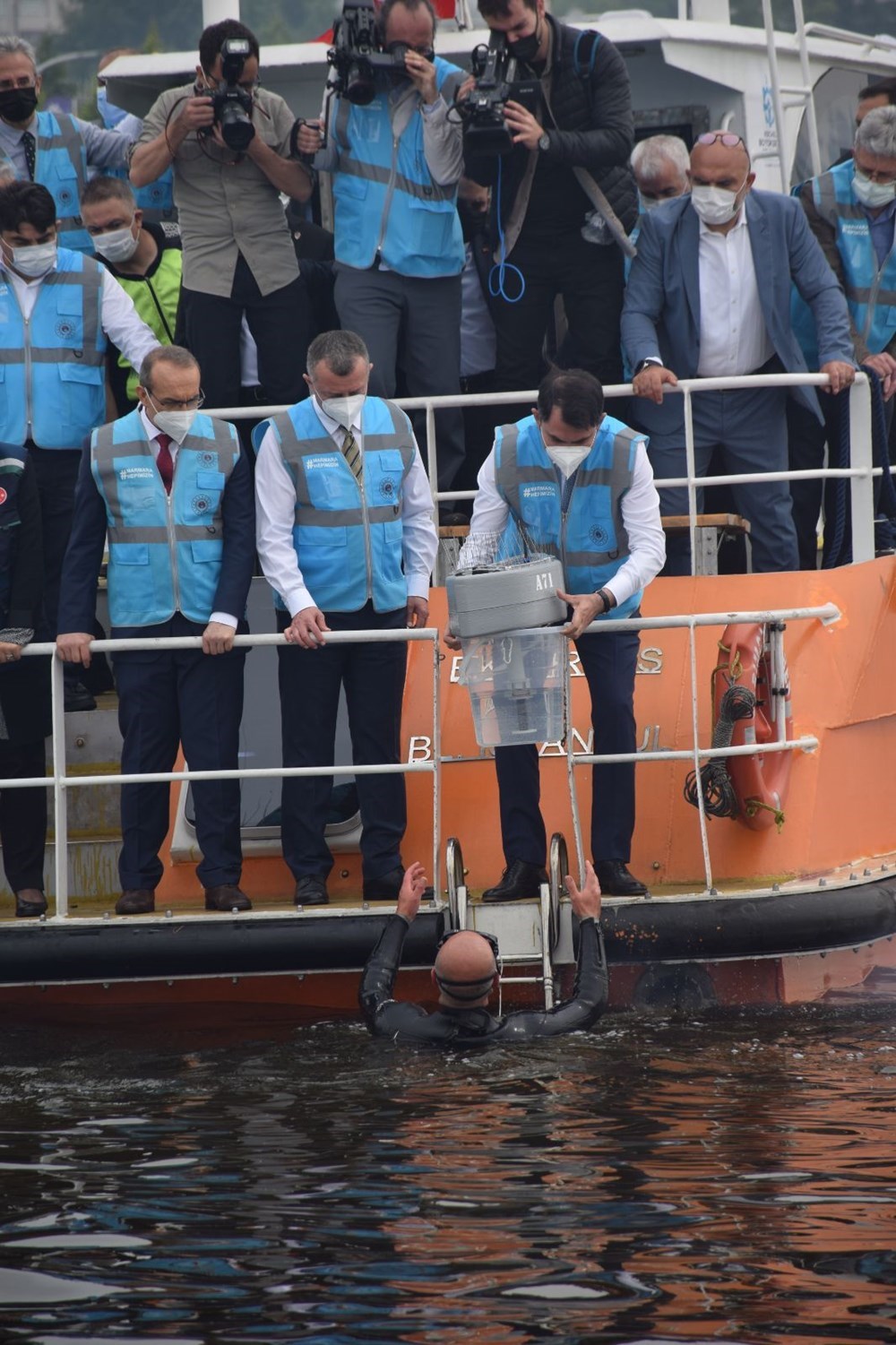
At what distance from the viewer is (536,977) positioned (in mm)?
6781

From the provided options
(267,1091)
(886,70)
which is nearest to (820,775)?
(267,1091)

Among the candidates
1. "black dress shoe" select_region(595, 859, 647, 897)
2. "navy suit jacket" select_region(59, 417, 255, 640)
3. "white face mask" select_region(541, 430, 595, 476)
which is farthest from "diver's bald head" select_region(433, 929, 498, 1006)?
"white face mask" select_region(541, 430, 595, 476)

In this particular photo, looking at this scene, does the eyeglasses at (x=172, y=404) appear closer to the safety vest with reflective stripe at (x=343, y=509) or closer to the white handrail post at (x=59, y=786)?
the safety vest with reflective stripe at (x=343, y=509)

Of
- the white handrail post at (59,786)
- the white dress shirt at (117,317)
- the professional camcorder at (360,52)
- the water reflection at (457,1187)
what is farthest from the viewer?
the professional camcorder at (360,52)

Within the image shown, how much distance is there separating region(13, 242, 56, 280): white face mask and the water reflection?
3223mm

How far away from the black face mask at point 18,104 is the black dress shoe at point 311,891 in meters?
3.98

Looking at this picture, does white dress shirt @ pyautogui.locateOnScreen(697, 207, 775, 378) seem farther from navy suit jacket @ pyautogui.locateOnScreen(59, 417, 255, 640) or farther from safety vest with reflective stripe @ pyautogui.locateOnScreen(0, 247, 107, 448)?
safety vest with reflective stripe @ pyautogui.locateOnScreen(0, 247, 107, 448)

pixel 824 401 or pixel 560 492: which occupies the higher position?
pixel 824 401

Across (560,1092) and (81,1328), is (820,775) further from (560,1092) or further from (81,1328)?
(81,1328)

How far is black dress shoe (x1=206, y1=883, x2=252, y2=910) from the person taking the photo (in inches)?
283

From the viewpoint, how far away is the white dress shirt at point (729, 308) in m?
8.27

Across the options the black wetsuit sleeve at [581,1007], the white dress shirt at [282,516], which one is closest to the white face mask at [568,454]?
the white dress shirt at [282,516]

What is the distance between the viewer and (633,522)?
23.4 feet

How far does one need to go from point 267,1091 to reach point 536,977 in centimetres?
114
